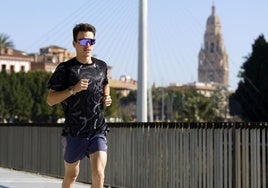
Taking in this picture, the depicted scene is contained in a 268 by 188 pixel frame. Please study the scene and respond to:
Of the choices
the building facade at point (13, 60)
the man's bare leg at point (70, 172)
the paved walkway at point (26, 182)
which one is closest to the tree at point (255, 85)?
the paved walkway at point (26, 182)

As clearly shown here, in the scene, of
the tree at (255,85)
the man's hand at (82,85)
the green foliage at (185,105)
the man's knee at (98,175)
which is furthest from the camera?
the green foliage at (185,105)

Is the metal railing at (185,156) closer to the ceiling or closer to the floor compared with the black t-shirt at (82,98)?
closer to the floor

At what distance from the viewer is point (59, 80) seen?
6.38 meters

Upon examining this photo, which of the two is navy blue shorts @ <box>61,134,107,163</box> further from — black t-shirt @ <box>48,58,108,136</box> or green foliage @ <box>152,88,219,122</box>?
green foliage @ <box>152,88,219,122</box>

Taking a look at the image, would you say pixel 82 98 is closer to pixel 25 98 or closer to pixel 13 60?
pixel 25 98

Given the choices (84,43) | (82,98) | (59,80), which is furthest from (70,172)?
(84,43)

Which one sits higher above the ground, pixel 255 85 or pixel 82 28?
pixel 255 85

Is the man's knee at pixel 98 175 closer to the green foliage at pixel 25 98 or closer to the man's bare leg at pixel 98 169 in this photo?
the man's bare leg at pixel 98 169

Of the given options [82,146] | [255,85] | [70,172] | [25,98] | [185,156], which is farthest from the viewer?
[25,98]

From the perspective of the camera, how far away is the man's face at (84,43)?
627cm

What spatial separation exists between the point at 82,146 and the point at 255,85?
173 feet

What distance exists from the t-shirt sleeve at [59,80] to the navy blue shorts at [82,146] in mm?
476

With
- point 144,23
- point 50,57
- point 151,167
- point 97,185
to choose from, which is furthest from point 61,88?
point 50,57

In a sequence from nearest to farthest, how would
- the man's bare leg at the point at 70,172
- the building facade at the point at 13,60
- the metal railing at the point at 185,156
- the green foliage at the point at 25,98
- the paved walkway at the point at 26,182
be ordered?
the man's bare leg at the point at 70,172
the metal railing at the point at 185,156
the paved walkway at the point at 26,182
the green foliage at the point at 25,98
the building facade at the point at 13,60
